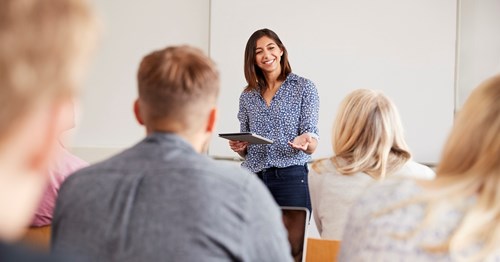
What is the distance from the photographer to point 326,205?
2549 mm

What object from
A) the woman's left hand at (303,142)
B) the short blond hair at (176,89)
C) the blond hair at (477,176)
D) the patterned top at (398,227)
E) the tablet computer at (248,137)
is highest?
the short blond hair at (176,89)

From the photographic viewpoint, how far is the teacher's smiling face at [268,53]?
3748mm

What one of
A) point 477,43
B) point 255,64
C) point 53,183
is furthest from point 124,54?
point 53,183

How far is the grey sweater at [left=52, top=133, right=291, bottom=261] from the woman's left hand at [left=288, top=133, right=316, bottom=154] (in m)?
2.07

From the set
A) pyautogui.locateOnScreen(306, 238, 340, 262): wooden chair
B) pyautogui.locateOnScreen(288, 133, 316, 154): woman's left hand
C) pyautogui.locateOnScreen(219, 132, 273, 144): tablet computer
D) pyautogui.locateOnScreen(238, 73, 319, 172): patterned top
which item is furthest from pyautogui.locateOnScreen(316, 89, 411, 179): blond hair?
pyautogui.locateOnScreen(238, 73, 319, 172): patterned top

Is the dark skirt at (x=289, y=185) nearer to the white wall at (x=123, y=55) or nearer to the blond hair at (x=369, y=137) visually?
the blond hair at (x=369, y=137)

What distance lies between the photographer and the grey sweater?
1.37 meters

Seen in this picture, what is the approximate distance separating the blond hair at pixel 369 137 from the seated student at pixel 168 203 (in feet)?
3.58

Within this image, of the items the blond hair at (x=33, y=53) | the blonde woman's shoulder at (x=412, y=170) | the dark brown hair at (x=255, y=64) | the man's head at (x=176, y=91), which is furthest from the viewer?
the dark brown hair at (x=255, y=64)

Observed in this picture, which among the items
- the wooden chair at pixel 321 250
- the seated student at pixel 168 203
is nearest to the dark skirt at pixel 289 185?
the wooden chair at pixel 321 250

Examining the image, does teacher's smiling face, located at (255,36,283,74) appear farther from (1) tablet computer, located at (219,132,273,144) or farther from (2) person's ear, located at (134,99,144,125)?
(2) person's ear, located at (134,99,144,125)

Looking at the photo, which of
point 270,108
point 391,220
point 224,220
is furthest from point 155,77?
point 270,108

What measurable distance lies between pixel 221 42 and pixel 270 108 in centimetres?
152

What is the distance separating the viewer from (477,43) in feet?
16.0
